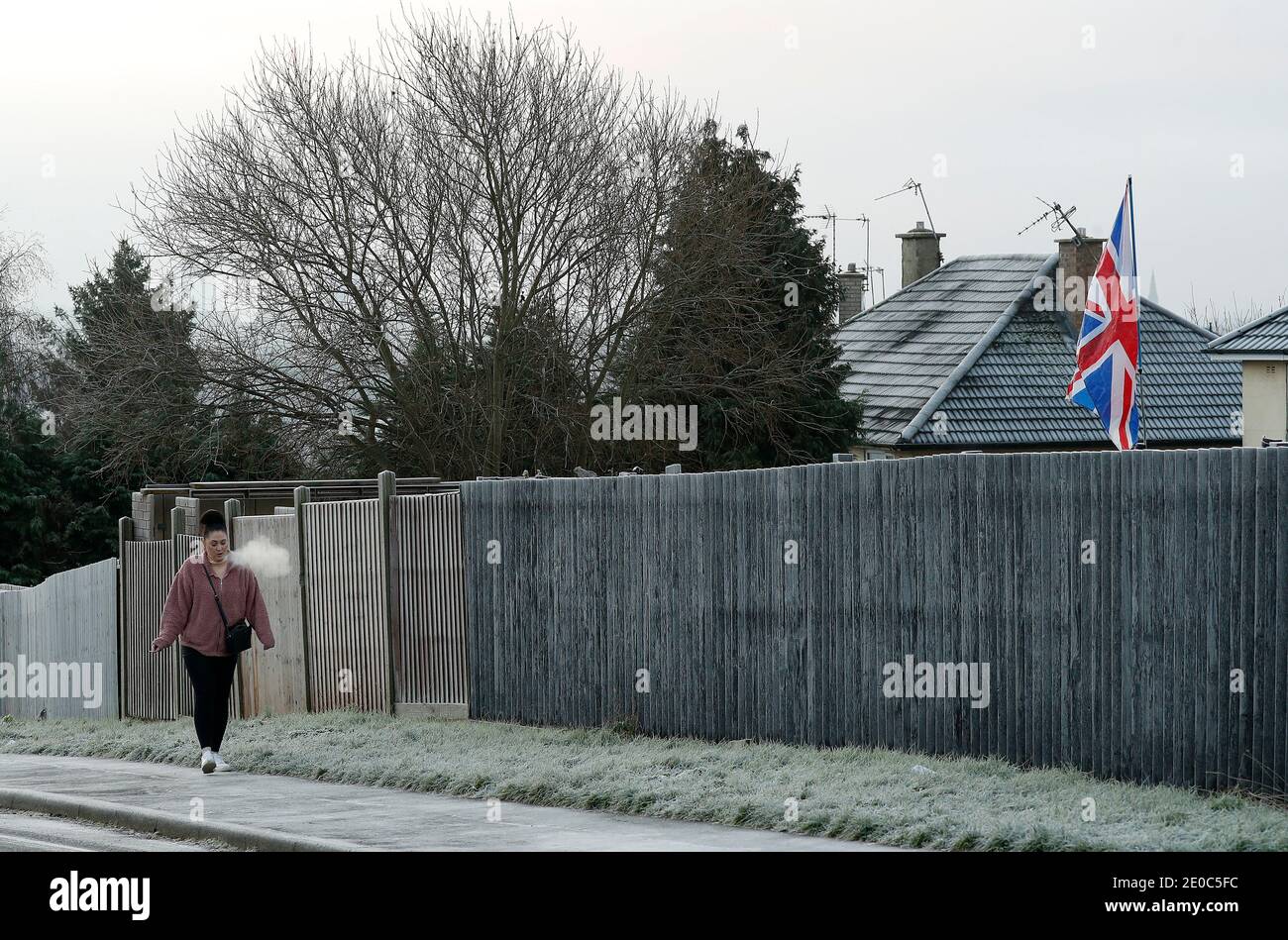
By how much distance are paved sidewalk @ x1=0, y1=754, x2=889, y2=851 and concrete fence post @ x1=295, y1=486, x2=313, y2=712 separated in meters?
2.91

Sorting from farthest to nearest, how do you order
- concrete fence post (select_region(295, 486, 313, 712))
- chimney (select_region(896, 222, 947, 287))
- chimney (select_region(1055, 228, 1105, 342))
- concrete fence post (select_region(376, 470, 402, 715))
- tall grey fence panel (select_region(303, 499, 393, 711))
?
chimney (select_region(896, 222, 947, 287)), chimney (select_region(1055, 228, 1105, 342)), concrete fence post (select_region(295, 486, 313, 712)), tall grey fence panel (select_region(303, 499, 393, 711)), concrete fence post (select_region(376, 470, 402, 715))

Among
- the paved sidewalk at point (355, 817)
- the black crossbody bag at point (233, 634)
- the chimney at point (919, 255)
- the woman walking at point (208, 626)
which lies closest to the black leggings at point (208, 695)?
the woman walking at point (208, 626)

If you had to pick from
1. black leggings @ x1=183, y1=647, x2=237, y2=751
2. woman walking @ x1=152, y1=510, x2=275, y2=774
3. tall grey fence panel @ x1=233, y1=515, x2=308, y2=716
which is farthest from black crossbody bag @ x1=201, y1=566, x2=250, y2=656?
tall grey fence panel @ x1=233, y1=515, x2=308, y2=716

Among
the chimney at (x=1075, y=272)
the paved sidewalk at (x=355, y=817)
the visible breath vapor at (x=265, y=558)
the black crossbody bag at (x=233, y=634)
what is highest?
the chimney at (x=1075, y=272)

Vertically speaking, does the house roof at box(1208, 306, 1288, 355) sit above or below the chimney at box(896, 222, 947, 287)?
below

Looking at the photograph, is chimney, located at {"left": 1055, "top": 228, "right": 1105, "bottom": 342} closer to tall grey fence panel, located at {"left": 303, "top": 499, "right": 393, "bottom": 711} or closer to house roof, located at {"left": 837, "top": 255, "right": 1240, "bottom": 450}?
house roof, located at {"left": 837, "top": 255, "right": 1240, "bottom": 450}

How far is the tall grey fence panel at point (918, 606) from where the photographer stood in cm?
909

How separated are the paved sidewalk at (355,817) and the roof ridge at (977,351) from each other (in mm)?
23531

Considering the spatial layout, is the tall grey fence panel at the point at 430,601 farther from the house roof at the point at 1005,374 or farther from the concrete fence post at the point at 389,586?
the house roof at the point at 1005,374

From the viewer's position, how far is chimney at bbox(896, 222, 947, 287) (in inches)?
1825

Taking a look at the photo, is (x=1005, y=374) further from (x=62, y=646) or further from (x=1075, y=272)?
(x=62, y=646)

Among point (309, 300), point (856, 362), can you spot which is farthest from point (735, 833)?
point (856, 362)

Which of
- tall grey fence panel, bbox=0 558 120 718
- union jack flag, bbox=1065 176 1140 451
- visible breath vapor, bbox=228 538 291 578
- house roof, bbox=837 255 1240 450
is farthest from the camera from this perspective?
house roof, bbox=837 255 1240 450

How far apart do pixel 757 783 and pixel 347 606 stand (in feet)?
19.4
